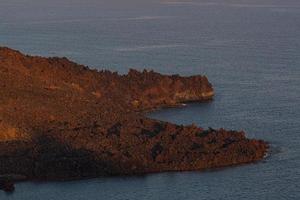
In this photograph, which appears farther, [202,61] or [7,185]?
[202,61]

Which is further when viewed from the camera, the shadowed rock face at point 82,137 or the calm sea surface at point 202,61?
the shadowed rock face at point 82,137

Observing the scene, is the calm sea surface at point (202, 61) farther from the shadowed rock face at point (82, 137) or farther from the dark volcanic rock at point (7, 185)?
the shadowed rock face at point (82, 137)

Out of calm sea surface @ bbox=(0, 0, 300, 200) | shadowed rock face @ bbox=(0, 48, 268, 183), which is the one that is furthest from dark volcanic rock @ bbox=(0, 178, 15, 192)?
shadowed rock face @ bbox=(0, 48, 268, 183)

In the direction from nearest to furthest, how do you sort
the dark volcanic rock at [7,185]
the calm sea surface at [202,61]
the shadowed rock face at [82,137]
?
the calm sea surface at [202,61] → the dark volcanic rock at [7,185] → the shadowed rock face at [82,137]

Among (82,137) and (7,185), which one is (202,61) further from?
(7,185)

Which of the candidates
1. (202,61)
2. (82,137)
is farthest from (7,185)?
(202,61)

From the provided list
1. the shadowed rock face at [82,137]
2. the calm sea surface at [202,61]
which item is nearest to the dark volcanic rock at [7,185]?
the calm sea surface at [202,61]
